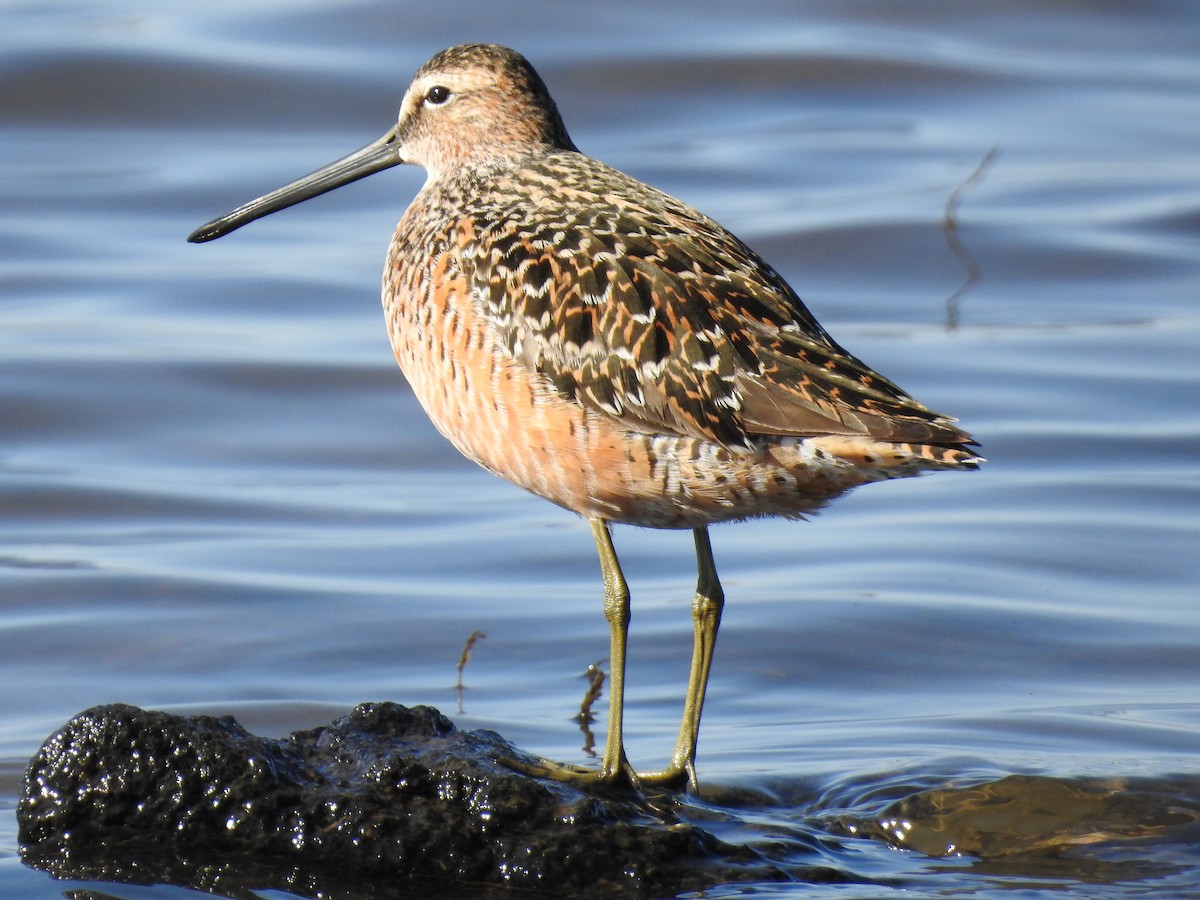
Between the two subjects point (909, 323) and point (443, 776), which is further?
point (909, 323)

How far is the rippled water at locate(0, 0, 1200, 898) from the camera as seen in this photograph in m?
5.91

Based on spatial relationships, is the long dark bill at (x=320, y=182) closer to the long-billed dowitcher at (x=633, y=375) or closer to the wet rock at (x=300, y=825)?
the long-billed dowitcher at (x=633, y=375)

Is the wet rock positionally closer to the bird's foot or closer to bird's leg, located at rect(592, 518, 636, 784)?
the bird's foot

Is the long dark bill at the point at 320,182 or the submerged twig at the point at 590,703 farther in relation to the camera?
the long dark bill at the point at 320,182

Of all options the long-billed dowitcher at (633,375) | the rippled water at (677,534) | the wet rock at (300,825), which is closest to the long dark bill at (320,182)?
the long-billed dowitcher at (633,375)

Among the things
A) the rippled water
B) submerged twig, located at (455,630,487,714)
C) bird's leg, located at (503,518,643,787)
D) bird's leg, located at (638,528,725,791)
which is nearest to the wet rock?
the rippled water

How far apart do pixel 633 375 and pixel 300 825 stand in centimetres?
127

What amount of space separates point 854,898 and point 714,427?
108 centimetres

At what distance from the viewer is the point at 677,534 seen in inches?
309

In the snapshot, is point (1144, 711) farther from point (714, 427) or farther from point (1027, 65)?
point (1027, 65)

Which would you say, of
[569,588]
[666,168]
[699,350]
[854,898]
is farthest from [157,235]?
[854,898]

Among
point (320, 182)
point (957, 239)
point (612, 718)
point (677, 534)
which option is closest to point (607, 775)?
point (612, 718)

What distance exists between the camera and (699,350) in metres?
4.74

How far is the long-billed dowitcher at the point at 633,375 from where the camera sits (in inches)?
182
